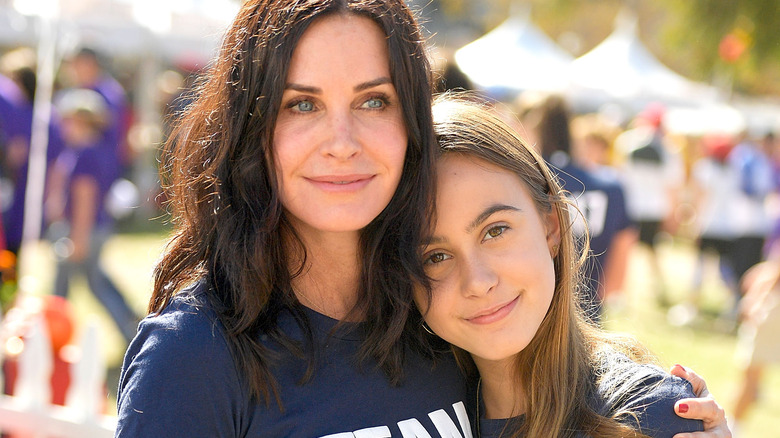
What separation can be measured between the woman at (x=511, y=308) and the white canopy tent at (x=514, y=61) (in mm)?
9267

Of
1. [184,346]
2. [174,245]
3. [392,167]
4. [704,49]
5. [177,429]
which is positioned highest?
[704,49]

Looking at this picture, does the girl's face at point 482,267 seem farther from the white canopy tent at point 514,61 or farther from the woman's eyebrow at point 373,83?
the white canopy tent at point 514,61

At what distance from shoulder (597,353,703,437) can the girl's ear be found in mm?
317

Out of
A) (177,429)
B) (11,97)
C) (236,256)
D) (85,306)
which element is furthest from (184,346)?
(85,306)

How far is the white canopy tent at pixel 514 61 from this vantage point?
450 inches

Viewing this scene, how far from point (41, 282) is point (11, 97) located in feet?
9.58

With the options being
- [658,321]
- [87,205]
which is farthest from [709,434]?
[658,321]

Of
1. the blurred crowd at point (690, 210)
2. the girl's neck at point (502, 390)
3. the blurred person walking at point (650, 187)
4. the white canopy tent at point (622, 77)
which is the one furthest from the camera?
the white canopy tent at point (622, 77)

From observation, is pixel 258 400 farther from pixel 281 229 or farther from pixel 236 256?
pixel 281 229

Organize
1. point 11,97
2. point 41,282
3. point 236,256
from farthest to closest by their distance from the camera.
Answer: point 41,282, point 11,97, point 236,256

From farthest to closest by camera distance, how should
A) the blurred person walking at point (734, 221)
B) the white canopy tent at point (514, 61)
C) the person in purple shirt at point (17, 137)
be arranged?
the white canopy tent at point (514, 61) < the blurred person walking at point (734, 221) < the person in purple shirt at point (17, 137)

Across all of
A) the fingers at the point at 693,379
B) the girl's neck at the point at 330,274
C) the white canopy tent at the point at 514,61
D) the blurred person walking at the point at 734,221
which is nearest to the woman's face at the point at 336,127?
the girl's neck at the point at 330,274

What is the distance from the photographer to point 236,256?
1621 mm

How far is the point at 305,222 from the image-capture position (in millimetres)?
1760
